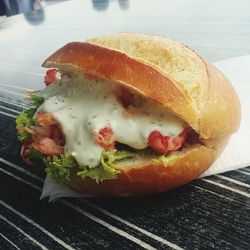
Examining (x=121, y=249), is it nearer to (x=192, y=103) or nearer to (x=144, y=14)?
(x=192, y=103)

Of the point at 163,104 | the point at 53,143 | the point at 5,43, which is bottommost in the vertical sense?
the point at 5,43

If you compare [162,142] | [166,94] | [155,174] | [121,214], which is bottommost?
[121,214]

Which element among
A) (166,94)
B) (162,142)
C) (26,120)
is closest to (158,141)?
(162,142)

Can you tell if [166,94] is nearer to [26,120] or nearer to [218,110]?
[218,110]

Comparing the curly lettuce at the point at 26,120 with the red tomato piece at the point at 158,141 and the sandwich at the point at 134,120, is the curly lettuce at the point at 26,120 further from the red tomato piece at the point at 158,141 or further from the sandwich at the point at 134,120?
the red tomato piece at the point at 158,141

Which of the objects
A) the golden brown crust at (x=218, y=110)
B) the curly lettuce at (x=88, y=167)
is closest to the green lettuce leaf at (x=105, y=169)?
the curly lettuce at (x=88, y=167)

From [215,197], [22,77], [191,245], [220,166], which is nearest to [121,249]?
[191,245]

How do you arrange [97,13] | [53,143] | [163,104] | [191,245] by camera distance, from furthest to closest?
[97,13] → [53,143] → [163,104] → [191,245]
